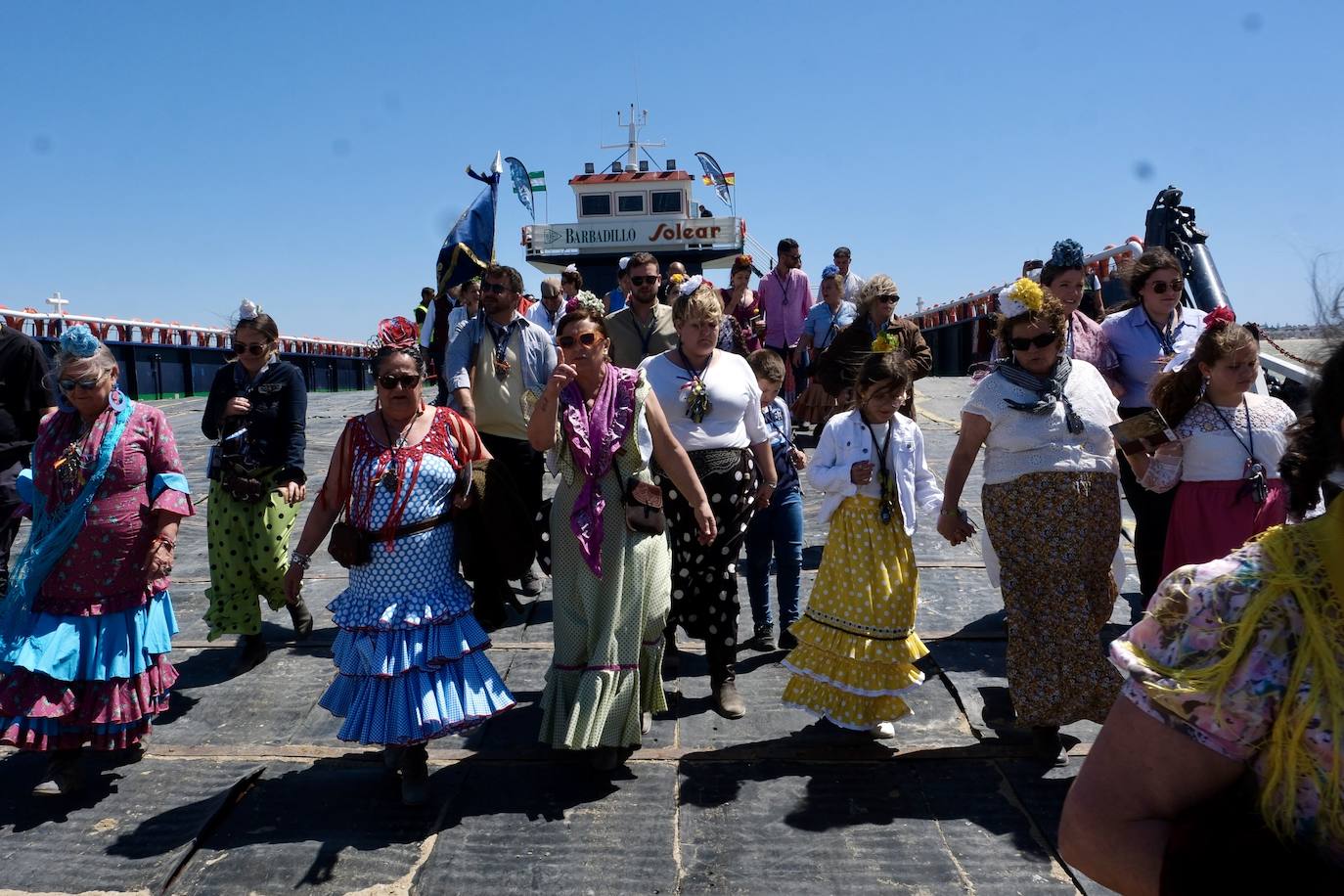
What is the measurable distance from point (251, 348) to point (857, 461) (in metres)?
3.10

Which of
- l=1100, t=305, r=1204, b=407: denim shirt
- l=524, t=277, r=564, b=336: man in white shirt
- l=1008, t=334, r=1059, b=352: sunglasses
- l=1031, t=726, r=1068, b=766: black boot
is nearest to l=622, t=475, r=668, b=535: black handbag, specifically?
l=1008, t=334, r=1059, b=352: sunglasses

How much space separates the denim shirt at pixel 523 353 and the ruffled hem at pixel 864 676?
8.78 feet

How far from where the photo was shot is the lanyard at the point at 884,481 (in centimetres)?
426

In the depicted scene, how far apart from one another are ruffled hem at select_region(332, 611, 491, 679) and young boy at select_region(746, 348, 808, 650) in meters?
1.99

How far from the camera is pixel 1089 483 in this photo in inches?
156

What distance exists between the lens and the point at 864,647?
4.10 metres

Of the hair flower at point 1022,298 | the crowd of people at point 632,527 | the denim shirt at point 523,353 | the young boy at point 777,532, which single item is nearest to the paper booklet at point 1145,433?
the crowd of people at point 632,527

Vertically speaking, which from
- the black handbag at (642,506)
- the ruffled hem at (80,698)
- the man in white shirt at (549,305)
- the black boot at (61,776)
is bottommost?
the black boot at (61,776)

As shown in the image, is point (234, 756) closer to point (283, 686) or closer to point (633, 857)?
point (283, 686)

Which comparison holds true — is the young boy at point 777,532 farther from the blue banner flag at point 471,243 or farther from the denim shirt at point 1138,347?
the blue banner flag at point 471,243

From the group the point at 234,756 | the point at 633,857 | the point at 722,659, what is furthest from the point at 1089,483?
the point at 234,756

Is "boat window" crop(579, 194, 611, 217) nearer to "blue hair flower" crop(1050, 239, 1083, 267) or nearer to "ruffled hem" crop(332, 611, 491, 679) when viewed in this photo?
"blue hair flower" crop(1050, 239, 1083, 267)

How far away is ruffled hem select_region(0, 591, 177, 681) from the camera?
12.7 ft

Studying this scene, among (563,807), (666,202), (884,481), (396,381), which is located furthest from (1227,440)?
(666,202)
